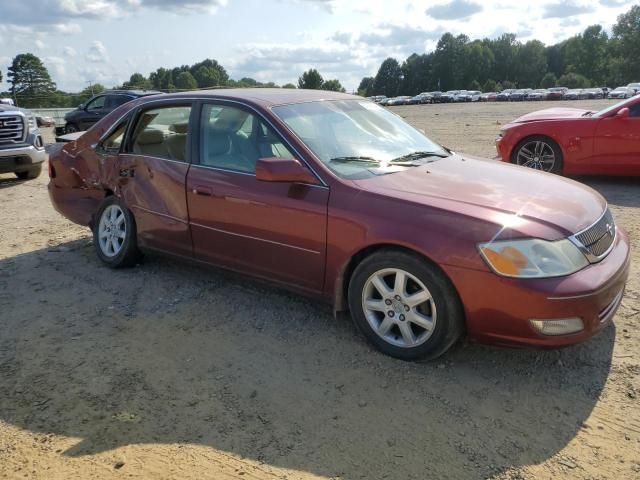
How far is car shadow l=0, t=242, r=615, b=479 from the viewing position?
9.28ft

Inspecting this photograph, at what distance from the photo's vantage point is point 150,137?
16.5 ft

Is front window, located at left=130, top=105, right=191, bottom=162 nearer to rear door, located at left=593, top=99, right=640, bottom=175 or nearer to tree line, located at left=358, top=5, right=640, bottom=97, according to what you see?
rear door, located at left=593, top=99, right=640, bottom=175

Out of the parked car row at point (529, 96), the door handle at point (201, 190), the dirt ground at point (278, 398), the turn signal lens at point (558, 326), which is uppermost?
the parked car row at point (529, 96)

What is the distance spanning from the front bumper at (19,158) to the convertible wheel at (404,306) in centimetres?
872

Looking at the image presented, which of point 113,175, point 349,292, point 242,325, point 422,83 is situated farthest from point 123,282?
point 422,83

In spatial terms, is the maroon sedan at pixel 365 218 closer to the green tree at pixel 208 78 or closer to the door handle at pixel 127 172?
the door handle at pixel 127 172

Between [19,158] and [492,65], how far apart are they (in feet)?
441

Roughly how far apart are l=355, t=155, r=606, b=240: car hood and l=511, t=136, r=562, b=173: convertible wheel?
4.72 metres

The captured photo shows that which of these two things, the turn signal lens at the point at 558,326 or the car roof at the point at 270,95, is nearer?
the turn signal lens at the point at 558,326

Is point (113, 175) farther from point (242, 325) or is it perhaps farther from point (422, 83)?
point (422, 83)

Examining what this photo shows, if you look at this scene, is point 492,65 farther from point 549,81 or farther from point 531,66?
point 549,81

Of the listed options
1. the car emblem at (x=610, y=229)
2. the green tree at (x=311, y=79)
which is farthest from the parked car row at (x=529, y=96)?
the car emblem at (x=610, y=229)

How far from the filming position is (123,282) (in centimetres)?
509

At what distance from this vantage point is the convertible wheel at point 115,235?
519 cm
